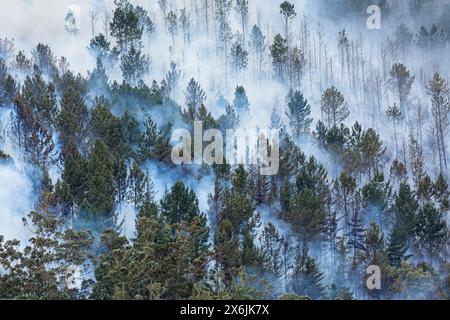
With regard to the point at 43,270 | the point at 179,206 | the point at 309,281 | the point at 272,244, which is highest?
the point at 179,206

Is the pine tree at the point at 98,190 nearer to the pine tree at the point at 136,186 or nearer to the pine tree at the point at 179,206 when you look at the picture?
the pine tree at the point at 136,186

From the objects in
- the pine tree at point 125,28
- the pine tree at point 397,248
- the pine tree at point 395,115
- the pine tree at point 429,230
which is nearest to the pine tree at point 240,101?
the pine tree at point 125,28

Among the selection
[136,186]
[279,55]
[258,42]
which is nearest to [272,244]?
[136,186]

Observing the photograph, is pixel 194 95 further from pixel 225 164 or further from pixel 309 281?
pixel 309 281

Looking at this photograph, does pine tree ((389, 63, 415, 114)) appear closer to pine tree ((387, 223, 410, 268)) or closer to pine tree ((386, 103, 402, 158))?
pine tree ((386, 103, 402, 158))

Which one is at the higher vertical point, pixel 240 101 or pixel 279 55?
pixel 279 55

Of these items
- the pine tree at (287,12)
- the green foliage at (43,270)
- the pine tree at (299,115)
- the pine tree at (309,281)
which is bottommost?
the pine tree at (309,281)
